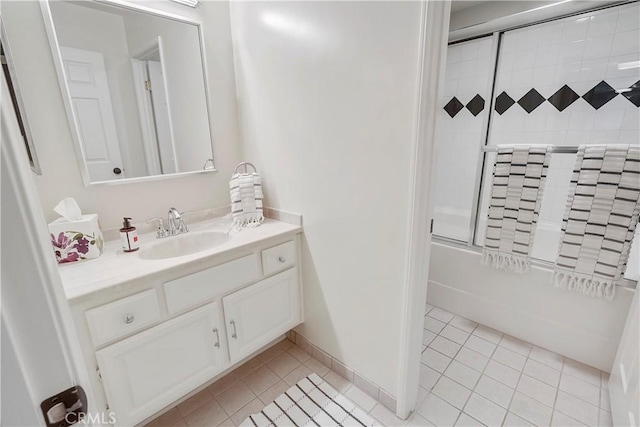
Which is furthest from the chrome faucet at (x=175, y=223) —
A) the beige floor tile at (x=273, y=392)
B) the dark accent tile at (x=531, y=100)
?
the dark accent tile at (x=531, y=100)

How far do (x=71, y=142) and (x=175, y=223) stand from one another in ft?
1.87

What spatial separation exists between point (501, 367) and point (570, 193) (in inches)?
42.2

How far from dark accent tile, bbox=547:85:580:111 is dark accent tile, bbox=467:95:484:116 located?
1.65ft

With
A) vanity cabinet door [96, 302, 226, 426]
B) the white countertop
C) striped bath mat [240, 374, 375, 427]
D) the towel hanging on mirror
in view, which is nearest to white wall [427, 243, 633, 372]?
striped bath mat [240, 374, 375, 427]

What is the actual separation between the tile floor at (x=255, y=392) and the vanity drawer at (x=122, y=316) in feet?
2.08

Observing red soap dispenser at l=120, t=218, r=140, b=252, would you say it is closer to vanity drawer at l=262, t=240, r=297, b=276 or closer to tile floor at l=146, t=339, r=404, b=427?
vanity drawer at l=262, t=240, r=297, b=276

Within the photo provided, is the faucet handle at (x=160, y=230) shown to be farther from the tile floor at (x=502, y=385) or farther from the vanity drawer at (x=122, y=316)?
the tile floor at (x=502, y=385)

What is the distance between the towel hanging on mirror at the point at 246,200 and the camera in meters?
1.69

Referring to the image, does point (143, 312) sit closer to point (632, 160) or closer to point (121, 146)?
point (121, 146)

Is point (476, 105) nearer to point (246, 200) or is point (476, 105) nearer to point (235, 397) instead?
point (246, 200)

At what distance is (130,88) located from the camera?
1487 mm

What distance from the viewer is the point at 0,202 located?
313mm

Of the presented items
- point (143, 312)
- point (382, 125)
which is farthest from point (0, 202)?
point (382, 125)

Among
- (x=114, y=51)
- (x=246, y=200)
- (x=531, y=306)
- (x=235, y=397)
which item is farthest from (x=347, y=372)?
(x=114, y=51)
